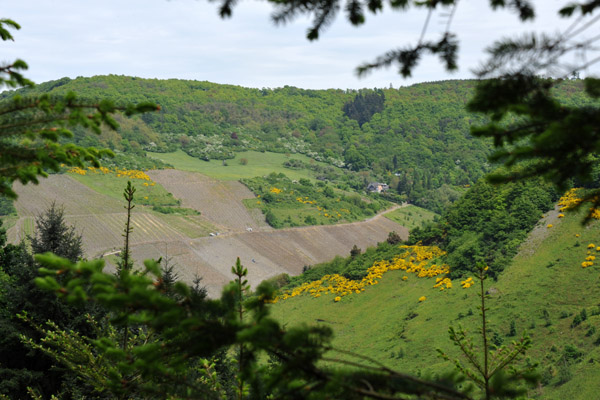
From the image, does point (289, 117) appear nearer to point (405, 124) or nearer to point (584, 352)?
point (405, 124)

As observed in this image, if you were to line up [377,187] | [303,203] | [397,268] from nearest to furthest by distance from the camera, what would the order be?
[397,268] < [303,203] < [377,187]

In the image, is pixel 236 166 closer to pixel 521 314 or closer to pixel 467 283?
pixel 467 283

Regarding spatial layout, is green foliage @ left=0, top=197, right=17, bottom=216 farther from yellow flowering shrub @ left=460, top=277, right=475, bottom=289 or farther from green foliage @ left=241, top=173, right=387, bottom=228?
yellow flowering shrub @ left=460, top=277, right=475, bottom=289

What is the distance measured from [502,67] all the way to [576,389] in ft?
44.5

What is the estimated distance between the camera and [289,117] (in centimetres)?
17725

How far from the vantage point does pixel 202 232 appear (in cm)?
6875

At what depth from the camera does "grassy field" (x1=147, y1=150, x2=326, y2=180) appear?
3930 inches

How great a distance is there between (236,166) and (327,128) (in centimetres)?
6514

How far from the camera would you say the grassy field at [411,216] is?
91812 mm

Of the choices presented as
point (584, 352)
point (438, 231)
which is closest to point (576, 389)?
point (584, 352)

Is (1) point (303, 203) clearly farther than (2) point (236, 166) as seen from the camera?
Result: No

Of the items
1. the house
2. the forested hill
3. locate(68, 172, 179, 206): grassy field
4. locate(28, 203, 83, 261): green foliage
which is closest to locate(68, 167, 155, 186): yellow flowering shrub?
locate(68, 172, 179, 206): grassy field

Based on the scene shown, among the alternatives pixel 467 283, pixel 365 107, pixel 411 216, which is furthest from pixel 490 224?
pixel 365 107

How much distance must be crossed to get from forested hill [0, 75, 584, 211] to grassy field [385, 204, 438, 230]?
5066mm
